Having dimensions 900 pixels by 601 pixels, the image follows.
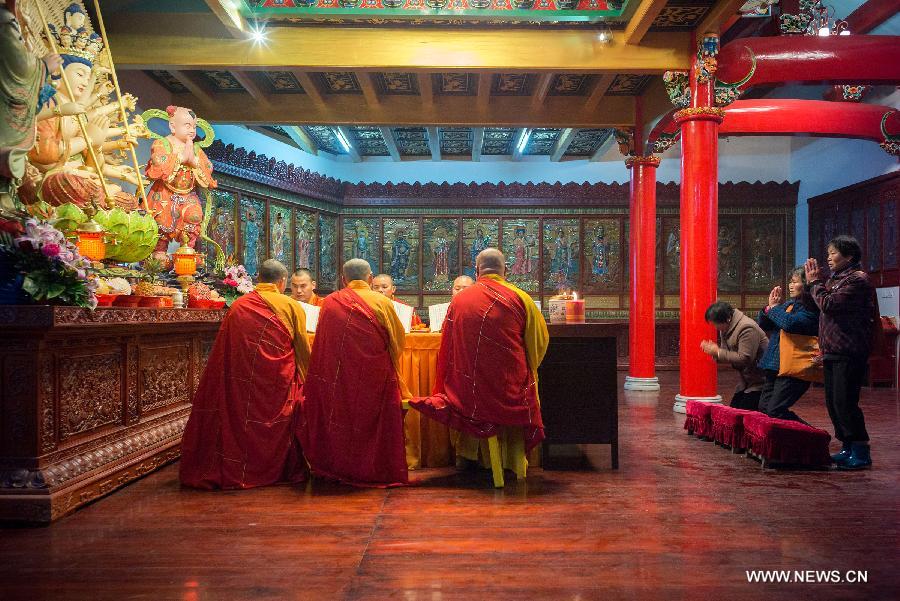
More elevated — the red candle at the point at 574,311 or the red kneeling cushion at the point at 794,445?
the red candle at the point at 574,311

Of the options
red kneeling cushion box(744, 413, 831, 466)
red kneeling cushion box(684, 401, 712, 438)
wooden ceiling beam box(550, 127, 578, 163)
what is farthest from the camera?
wooden ceiling beam box(550, 127, 578, 163)

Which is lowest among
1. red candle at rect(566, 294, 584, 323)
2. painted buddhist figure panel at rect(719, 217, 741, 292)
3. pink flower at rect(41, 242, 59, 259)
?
Result: red candle at rect(566, 294, 584, 323)

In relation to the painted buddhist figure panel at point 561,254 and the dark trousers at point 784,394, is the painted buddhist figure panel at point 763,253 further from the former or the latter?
the dark trousers at point 784,394

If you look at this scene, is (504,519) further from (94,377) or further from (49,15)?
(49,15)

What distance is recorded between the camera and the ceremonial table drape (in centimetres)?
503

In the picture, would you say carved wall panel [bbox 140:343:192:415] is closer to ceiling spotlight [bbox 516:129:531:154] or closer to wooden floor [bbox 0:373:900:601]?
wooden floor [bbox 0:373:900:601]

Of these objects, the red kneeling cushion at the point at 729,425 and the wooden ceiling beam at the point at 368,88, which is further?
the wooden ceiling beam at the point at 368,88

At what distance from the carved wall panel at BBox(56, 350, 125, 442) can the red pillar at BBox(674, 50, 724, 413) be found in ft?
18.8

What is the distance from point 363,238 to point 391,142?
2.09 metres

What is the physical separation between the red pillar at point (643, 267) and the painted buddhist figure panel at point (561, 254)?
323 centimetres

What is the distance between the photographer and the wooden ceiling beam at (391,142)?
1205 centimetres

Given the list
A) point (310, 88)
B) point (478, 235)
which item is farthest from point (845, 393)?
point (478, 235)

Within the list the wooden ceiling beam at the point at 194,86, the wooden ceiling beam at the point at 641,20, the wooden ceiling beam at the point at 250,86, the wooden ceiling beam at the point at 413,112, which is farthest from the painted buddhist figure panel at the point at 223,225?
the wooden ceiling beam at the point at 641,20

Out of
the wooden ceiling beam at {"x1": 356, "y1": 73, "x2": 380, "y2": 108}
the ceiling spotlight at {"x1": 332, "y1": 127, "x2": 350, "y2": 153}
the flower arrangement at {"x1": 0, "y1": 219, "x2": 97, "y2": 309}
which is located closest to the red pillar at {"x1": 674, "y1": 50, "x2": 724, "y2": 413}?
the wooden ceiling beam at {"x1": 356, "y1": 73, "x2": 380, "y2": 108}
